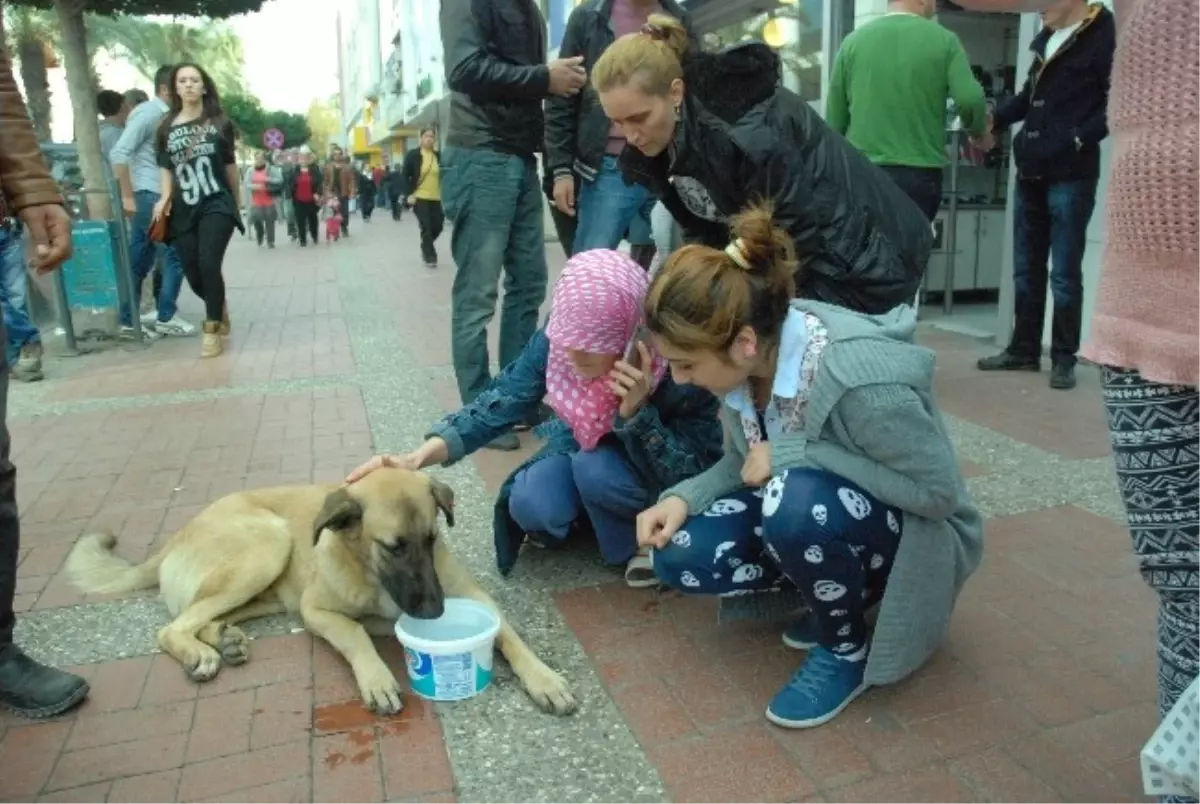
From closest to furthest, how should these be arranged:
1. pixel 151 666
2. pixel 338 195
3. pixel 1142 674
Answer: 1. pixel 1142 674
2. pixel 151 666
3. pixel 338 195

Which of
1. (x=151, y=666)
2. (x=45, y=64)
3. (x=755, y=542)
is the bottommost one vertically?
(x=151, y=666)

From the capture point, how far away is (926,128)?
582cm

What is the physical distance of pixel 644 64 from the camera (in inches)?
124

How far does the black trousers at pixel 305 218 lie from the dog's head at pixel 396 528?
68.5 ft

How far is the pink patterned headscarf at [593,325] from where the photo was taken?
3.09 metres

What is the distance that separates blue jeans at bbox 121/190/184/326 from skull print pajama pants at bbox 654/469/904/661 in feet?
25.5

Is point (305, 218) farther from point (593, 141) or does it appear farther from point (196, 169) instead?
point (593, 141)

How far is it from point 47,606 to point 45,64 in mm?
23882

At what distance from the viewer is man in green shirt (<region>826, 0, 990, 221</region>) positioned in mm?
5773

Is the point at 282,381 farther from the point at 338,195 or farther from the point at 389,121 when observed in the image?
the point at 389,121

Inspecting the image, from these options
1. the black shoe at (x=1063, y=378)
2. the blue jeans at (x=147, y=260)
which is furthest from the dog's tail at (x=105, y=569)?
the blue jeans at (x=147, y=260)

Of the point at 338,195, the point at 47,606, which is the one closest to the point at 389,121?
the point at 338,195

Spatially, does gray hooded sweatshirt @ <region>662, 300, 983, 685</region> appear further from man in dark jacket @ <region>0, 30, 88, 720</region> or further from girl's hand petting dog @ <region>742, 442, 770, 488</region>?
man in dark jacket @ <region>0, 30, 88, 720</region>

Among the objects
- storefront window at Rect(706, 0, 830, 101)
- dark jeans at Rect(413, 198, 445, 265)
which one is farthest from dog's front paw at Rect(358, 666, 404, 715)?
dark jeans at Rect(413, 198, 445, 265)
